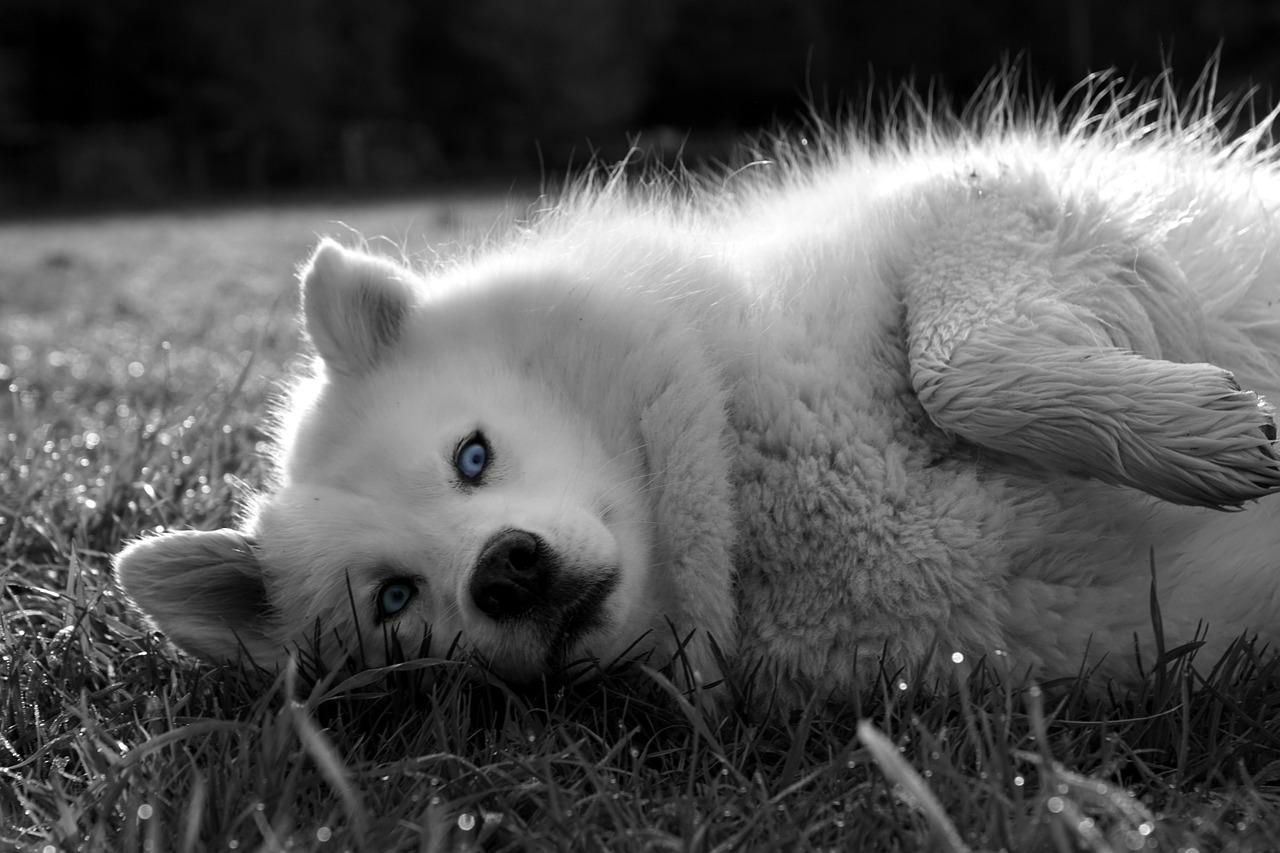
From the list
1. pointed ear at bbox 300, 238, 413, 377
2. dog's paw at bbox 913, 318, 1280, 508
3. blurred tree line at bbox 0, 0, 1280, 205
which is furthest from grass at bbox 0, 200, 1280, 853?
blurred tree line at bbox 0, 0, 1280, 205

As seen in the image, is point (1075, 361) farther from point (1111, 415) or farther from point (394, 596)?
point (394, 596)

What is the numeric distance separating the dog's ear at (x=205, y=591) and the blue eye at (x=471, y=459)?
59cm

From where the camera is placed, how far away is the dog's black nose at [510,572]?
2.39 meters

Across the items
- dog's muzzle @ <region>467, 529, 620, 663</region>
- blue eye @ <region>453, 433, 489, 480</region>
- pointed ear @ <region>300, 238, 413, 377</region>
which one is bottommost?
dog's muzzle @ <region>467, 529, 620, 663</region>

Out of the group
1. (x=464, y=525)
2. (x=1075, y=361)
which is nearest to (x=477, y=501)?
(x=464, y=525)

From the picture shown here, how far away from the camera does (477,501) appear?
254cm

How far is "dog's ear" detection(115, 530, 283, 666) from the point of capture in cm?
270

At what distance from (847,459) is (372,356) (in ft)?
3.87

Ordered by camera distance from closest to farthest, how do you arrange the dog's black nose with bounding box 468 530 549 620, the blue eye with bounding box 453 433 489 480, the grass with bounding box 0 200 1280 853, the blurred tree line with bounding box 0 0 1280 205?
the grass with bounding box 0 200 1280 853, the dog's black nose with bounding box 468 530 549 620, the blue eye with bounding box 453 433 489 480, the blurred tree line with bounding box 0 0 1280 205

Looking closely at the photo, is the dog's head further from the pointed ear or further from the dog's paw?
the dog's paw

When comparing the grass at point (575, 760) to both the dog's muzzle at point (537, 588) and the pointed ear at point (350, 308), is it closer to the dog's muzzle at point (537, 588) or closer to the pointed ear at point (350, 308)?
the dog's muzzle at point (537, 588)

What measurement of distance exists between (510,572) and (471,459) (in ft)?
1.10

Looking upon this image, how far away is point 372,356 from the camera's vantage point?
2914 mm

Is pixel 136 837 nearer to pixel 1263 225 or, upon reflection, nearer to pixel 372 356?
pixel 372 356
